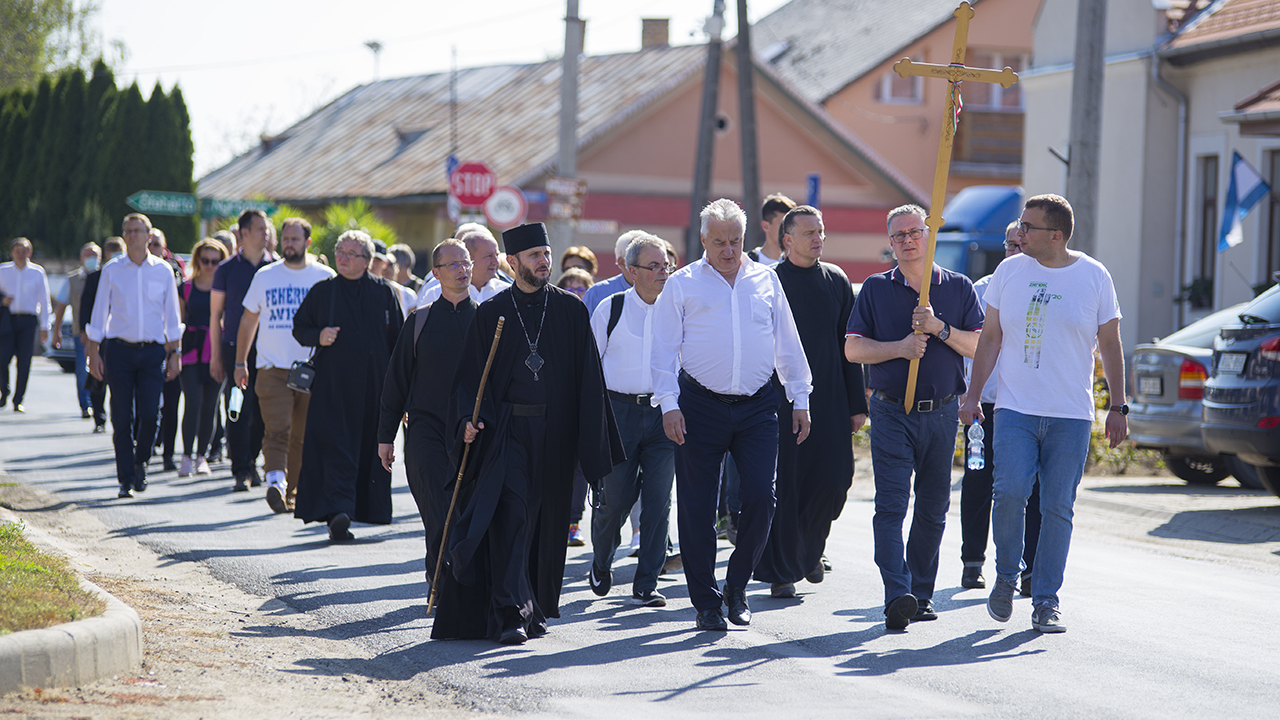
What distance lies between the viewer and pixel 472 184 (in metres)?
21.7

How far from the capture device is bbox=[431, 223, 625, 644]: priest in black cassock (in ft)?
23.3

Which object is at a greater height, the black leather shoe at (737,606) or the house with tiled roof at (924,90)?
the house with tiled roof at (924,90)

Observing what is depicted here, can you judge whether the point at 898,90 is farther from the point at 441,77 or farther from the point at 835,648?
A: the point at 835,648

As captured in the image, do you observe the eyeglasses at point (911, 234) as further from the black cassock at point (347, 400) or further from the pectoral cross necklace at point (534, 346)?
the black cassock at point (347, 400)

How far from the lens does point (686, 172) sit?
3709cm

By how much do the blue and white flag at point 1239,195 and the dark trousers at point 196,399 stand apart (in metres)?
13.5

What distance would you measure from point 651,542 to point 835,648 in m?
1.42

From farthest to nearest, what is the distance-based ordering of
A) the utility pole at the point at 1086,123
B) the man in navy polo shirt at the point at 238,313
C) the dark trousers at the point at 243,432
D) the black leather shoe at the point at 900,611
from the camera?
the utility pole at the point at 1086,123
the dark trousers at the point at 243,432
the man in navy polo shirt at the point at 238,313
the black leather shoe at the point at 900,611

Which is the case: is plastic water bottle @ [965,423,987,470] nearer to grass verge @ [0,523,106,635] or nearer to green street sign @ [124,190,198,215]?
grass verge @ [0,523,106,635]

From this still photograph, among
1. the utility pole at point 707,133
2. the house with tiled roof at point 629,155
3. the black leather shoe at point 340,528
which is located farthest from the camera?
the house with tiled roof at point 629,155

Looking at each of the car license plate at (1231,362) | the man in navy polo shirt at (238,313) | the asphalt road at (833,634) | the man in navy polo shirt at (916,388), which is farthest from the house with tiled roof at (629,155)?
the man in navy polo shirt at (916,388)

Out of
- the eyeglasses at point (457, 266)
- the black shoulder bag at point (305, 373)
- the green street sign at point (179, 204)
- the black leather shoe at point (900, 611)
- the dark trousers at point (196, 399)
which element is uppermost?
the green street sign at point (179, 204)

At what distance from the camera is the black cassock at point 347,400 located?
9867 mm

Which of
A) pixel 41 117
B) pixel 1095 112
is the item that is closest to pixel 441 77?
pixel 41 117
